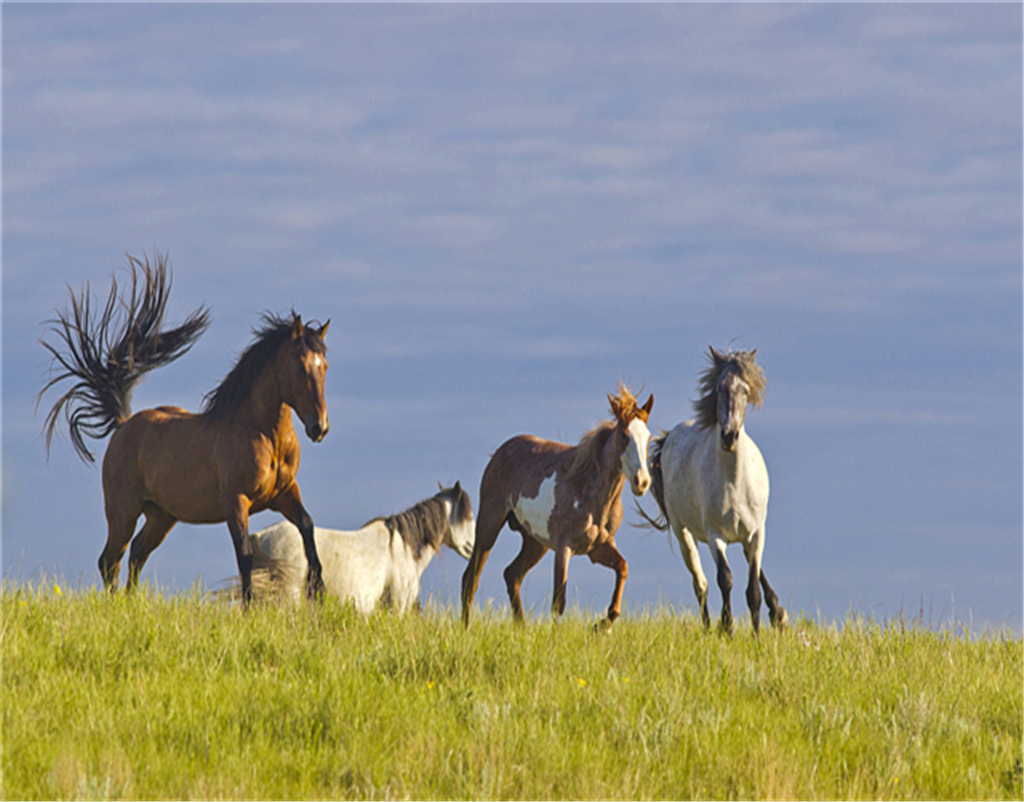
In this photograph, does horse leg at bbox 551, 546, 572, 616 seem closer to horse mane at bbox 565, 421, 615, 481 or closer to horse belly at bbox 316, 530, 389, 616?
horse mane at bbox 565, 421, 615, 481

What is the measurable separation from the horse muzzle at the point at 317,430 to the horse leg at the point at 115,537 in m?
2.74

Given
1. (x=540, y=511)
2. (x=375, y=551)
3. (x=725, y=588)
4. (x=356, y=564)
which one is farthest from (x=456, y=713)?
(x=375, y=551)

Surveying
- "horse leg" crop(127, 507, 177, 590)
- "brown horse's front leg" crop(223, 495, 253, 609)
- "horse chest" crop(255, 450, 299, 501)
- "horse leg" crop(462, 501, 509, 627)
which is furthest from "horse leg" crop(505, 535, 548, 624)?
"horse leg" crop(127, 507, 177, 590)

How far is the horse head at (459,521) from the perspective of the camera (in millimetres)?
15734

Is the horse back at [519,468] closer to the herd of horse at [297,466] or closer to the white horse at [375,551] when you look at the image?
the herd of horse at [297,466]

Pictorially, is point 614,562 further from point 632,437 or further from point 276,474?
point 276,474

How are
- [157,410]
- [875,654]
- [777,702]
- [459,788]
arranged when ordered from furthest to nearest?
[157,410], [875,654], [777,702], [459,788]

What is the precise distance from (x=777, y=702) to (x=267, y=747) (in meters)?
4.01

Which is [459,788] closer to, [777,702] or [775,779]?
[775,779]

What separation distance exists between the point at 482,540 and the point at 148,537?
3.94 meters

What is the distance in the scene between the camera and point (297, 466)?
38.7 ft

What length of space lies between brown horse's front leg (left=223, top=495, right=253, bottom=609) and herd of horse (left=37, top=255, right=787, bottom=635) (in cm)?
1

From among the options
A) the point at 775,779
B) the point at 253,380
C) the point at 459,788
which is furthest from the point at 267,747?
the point at 253,380

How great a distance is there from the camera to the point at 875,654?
10.9 meters
